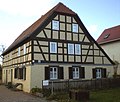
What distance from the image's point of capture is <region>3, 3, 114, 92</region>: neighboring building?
2338cm

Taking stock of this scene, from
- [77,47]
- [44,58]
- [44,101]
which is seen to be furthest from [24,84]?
[44,101]

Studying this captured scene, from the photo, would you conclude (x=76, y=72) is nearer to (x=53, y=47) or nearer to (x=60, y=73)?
(x=60, y=73)

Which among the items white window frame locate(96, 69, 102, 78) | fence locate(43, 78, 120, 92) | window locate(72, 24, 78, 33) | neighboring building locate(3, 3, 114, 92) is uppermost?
window locate(72, 24, 78, 33)

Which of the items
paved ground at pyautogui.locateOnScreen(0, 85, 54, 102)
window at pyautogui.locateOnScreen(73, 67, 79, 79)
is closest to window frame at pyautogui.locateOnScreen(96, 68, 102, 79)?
window at pyautogui.locateOnScreen(73, 67, 79, 79)

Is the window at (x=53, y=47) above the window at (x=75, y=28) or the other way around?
the other way around

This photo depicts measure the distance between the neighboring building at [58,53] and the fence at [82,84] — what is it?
2220 millimetres

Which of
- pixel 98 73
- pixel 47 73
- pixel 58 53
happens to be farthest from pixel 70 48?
pixel 98 73

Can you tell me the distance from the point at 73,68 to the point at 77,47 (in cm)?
253

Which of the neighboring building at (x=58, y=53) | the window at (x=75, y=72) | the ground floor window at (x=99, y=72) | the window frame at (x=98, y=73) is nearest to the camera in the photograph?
the neighboring building at (x=58, y=53)

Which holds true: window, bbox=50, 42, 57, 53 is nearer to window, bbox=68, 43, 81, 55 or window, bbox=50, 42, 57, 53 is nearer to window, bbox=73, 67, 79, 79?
window, bbox=68, 43, 81, 55

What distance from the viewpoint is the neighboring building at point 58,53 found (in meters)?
23.4

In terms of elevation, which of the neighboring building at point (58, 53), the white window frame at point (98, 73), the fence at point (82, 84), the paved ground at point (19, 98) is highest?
the neighboring building at point (58, 53)

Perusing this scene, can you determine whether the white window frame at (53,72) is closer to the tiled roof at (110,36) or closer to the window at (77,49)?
the window at (77,49)

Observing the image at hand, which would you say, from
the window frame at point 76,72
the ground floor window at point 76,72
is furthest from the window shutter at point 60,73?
the window frame at point 76,72
